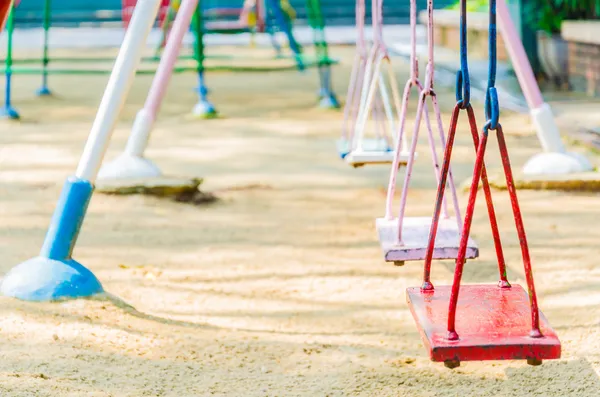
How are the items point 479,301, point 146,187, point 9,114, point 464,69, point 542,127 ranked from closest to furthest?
point 464,69
point 479,301
point 146,187
point 542,127
point 9,114

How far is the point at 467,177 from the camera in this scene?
4.52 m

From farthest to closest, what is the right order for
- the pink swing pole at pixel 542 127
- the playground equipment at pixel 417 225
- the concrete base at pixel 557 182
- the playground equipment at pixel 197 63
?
the playground equipment at pixel 197 63 < the concrete base at pixel 557 182 < the pink swing pole at pixel 542 127 < the playground equipment at pixel 417 225

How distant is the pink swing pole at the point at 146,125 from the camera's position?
158 inches

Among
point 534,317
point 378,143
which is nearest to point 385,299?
point 534,317

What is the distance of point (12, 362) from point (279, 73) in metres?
9.00

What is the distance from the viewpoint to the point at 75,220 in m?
2.56

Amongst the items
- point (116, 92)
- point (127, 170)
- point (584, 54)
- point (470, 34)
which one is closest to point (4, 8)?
point (116, 92)

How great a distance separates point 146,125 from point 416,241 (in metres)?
1.89

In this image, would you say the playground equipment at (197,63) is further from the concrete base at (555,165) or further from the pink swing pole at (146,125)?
the concrete base at (555,165)

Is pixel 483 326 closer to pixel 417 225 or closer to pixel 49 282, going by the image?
pixel 417 225

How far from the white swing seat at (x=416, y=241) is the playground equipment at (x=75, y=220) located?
783 mm

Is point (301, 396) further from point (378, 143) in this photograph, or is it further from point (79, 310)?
point (378, 143)

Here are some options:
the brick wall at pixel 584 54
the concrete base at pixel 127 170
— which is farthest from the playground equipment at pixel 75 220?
the brick wall at pixel 584 54

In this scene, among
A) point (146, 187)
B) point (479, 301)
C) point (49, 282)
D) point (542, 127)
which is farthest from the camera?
point (542, 127)
